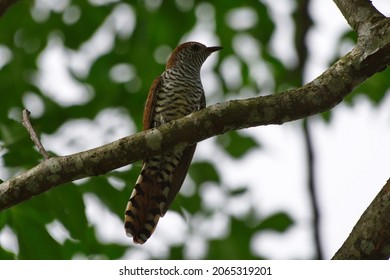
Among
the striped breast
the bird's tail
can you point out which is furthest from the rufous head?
the bird's tail

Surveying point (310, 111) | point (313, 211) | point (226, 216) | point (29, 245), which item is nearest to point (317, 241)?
point (313, 211)

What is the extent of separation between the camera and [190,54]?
5891 mm

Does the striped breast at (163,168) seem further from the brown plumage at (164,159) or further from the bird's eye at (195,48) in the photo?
the bird's eye at (195,48)

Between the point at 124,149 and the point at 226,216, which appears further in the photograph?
the point at 226,216

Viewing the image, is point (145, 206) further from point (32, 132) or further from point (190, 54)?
point (190, 54)

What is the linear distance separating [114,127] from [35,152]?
216 centimetres

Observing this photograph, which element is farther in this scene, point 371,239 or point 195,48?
point 195,48

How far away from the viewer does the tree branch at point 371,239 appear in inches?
105

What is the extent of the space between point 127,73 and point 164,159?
7.20 feet

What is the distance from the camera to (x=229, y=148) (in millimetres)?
6535

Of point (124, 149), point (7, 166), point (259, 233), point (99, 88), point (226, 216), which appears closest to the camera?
point (124, 149)

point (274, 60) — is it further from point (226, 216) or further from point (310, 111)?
point (310, 111)

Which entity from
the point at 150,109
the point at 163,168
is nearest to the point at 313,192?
the point at 163,168

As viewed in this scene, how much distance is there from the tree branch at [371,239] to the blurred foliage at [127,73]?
161 centimetres
